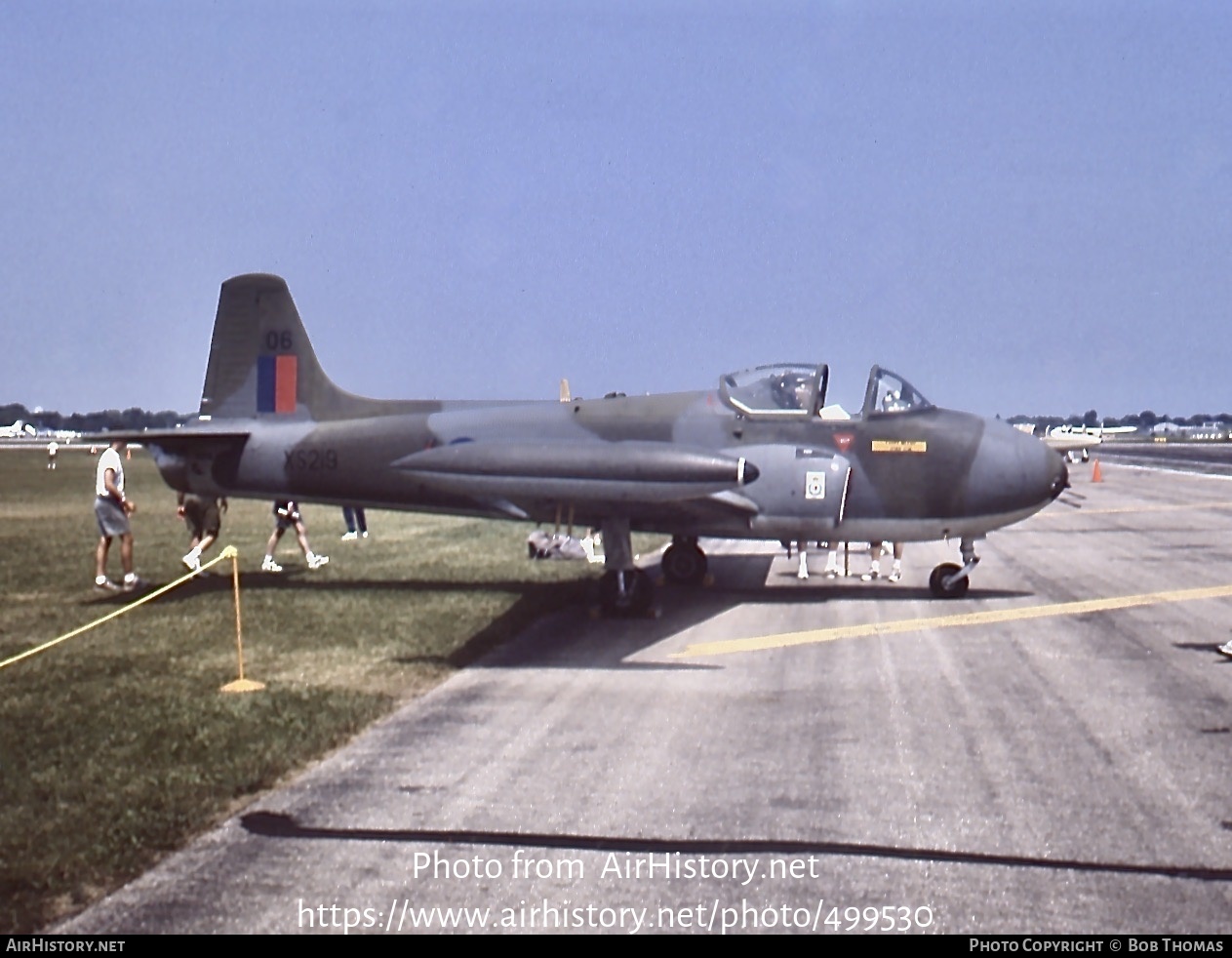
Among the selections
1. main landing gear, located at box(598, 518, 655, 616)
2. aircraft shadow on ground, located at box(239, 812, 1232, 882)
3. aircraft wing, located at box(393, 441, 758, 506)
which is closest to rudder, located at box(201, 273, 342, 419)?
aircraft wing, located at box(393, 441, 758, 506)

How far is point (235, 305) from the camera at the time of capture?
16.9 meters

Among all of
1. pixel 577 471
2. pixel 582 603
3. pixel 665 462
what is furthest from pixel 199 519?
pixel 665 462

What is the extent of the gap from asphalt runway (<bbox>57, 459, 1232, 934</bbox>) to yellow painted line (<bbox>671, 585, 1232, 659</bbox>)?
0.24 feet

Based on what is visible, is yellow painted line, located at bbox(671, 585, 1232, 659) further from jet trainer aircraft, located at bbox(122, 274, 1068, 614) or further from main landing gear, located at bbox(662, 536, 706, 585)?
main landing gear, located at bbox(662, 536, 706, 585)

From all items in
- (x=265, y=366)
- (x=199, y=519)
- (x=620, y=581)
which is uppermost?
(x=265, y=366)

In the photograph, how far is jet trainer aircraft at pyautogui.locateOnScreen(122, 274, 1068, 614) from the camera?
12.7 metres

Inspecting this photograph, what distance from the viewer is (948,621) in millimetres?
13375

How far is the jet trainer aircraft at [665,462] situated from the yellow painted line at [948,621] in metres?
1.18

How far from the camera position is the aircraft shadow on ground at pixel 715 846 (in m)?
5.87

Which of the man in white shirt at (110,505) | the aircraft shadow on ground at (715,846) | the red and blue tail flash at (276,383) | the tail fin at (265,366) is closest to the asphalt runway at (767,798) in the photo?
the aircraft shadow on ground at (715,846)

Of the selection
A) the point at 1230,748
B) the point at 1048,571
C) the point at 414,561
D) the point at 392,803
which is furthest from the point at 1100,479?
the point at 392,803

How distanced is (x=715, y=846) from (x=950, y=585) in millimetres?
9758

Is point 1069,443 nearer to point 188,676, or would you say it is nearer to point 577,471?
point 577,471
